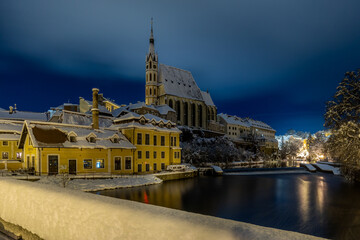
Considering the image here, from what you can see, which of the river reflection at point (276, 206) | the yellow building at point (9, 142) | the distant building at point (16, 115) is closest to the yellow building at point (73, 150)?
the yellow building at point (9, 142)

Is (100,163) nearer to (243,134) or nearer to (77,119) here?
(77,119)

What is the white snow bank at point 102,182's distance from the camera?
24.9 meters

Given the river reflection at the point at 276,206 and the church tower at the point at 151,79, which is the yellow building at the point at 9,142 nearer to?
the river reflection at the point at 276,206

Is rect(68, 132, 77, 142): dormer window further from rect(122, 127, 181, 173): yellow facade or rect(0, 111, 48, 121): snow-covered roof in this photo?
rect(0, 111, 48, 121): snow-covered roof

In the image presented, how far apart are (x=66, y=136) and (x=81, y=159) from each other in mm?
3377

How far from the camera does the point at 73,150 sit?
3019cm

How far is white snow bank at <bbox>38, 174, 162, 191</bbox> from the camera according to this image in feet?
81.6

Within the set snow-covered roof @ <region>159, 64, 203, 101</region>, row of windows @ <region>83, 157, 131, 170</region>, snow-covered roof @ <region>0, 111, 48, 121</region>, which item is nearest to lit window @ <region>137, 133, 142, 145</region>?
row of windows @ <region>83, 157, 131, 170</region>

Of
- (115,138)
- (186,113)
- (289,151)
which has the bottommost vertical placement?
(289,151)

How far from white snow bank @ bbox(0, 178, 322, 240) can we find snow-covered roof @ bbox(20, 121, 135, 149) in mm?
23606

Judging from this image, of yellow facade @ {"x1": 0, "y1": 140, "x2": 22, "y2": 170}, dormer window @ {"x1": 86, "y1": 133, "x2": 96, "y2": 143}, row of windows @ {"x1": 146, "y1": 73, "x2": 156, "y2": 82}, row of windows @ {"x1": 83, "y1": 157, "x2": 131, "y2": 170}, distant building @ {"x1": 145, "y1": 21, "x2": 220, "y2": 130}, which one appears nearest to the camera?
row of windows @ {"x1": 83, "y1": 157, "x2": 131, "y2": 170}

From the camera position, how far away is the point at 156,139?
40.9m

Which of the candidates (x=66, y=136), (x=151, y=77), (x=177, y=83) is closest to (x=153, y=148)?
(x=66, y=136)

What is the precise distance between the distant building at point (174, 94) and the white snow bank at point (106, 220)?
80284mm
